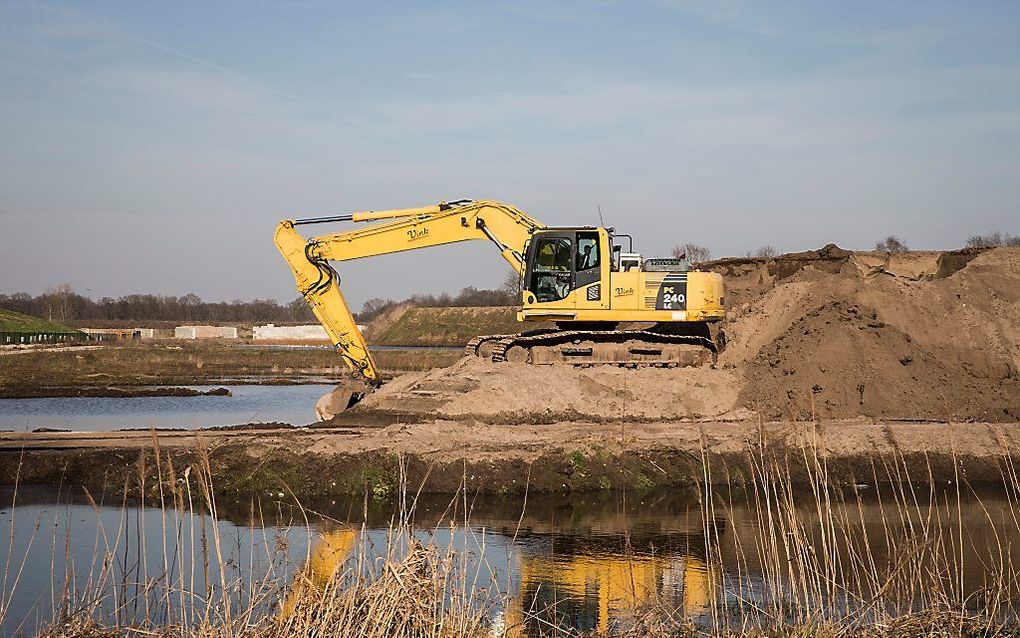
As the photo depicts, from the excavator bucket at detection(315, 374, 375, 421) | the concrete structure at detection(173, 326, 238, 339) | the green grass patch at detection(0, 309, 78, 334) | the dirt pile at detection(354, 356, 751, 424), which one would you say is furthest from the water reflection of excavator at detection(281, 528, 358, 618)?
the concrete structure at detection(173, 326, 238, 339)

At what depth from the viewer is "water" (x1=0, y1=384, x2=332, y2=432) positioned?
2341cm

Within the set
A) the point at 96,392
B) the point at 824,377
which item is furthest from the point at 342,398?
the point at 96,392

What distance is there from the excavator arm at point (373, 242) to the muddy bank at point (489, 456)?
4948mm

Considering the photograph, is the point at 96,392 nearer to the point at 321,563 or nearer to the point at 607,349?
the point at 607,349

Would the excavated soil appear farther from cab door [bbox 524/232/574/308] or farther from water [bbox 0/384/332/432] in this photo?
water [bbox 0/384/332/432]

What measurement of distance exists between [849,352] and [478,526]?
10210 mm

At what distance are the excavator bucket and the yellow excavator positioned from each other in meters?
0.05

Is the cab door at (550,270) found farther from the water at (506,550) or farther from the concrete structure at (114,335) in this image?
the concrete structure at (114,335)

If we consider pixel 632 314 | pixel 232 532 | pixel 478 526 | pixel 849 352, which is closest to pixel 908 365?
pixel 849 352

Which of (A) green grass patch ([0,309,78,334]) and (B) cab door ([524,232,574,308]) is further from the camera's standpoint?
(A) green grass patch ([0,309,78,334])

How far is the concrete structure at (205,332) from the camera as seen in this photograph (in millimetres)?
96375

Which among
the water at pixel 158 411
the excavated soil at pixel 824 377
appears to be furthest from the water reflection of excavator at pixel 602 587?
the water at pixel 158 411

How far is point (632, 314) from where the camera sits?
72.5 ft

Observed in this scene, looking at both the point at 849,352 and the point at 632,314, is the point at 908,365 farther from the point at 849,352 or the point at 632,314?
the point at 632,314
